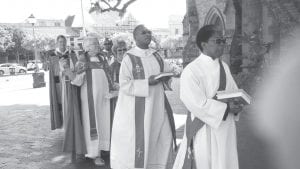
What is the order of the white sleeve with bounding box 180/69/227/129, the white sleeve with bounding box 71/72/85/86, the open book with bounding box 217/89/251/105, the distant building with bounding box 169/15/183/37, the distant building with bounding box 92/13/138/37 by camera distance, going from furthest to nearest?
the distant building with bounding box 169/15/183/37 → the distant building with bounding box 92/13/138/37 → the white sleeve with bounding box 71/72/85/86 → the white sleeve with bounding box 180/69/227/129 → the open book with bounding box 217/89/251/105

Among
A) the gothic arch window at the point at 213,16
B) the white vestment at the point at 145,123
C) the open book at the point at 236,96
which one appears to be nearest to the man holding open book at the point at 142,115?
the white vestment at the point at 145,123

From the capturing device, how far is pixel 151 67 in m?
4.83

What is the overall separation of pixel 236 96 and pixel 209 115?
29 centimetres

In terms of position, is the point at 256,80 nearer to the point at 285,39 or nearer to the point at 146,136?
the point at 285,39

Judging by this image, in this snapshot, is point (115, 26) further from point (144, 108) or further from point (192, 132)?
point (192, 132)

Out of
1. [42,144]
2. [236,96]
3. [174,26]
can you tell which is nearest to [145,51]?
[236,96]

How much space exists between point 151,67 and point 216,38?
1.55 metres

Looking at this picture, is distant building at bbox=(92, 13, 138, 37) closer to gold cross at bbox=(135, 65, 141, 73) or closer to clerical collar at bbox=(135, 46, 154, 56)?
clerical collar at bbox=(135, 46, 154, 56)

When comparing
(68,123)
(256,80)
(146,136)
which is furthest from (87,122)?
(256,80)

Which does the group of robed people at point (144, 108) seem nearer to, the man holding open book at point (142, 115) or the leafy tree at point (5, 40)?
the man holding open book at point (142, 115)

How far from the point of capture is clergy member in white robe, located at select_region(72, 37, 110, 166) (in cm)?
614

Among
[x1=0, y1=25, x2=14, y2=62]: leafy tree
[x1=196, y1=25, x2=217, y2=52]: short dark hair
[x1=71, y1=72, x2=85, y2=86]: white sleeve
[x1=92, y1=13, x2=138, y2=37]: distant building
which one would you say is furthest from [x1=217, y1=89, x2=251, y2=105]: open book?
[x1=92, y1=13, x2=138, y2=37]: distant building

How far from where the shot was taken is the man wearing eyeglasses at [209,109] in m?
3.30

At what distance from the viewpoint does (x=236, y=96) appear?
315cm
